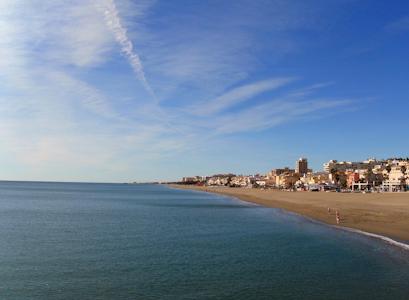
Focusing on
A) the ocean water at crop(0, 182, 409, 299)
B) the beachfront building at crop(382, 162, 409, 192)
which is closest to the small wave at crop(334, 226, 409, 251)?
the ocean water at crop(0, 182, 409, 299)

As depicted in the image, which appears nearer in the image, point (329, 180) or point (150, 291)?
point (150, 291)

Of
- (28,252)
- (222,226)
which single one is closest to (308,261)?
(28,252)

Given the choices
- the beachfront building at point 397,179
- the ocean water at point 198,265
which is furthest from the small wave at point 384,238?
the beachfront building at point 397,179

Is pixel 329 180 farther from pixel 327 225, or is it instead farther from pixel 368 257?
pixel 368 257

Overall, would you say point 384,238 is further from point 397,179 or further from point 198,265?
point 397,179

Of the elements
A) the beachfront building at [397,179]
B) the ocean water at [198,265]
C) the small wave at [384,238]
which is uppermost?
the beachfront building at [397,179]

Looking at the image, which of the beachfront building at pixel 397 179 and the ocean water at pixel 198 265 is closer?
the ocean water at pixel 198 265

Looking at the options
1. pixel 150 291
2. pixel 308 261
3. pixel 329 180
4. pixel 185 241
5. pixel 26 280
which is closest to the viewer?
pixel 150 291

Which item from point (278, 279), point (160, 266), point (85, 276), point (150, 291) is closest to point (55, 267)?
point (85, 276)

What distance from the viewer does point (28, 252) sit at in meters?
26.8

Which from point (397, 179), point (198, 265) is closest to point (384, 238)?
point (198, 265)

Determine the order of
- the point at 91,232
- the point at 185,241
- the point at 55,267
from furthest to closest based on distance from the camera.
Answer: the point at 91,232 → the point at 185,241 → the point at 55,267

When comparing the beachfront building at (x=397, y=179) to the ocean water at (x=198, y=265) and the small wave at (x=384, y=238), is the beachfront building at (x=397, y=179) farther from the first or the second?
the ocean water at (x=198, y=265)

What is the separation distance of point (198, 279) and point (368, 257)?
1085 cm
